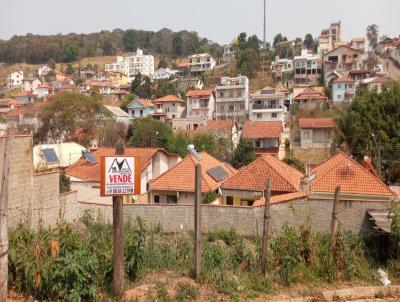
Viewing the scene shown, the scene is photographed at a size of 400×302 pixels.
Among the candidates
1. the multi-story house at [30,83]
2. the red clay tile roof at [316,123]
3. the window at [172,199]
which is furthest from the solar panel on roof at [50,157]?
the multi-story house at [30,83]

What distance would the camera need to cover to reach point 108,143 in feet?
127

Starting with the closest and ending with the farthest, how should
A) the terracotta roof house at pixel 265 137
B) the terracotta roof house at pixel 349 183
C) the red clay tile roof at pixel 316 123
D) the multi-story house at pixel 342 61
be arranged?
the terracotta roof house at pixel 349 183 → the red clay tile roof at pixel 316 123 → the terracotta roof house at pixel 265 137 → the multi-story house at pixel 342 61

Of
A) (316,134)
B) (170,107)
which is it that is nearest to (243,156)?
(316,134)

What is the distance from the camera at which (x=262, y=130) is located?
3728 centimetres

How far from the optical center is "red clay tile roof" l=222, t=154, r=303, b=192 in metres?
16.5

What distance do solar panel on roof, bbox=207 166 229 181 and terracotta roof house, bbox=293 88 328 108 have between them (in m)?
32.1

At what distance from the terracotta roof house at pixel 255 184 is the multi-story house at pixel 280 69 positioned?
171 feet

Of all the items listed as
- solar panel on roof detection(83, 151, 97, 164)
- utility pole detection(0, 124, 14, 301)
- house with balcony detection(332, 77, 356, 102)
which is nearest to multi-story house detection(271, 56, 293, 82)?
house with balcony detection(332, 77, 356, 102)

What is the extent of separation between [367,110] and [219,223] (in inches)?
723

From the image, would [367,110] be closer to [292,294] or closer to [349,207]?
[349,207]

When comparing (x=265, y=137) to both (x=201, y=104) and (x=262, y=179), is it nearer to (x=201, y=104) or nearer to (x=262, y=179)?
(x=201, y=104)

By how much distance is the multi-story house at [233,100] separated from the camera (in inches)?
1959

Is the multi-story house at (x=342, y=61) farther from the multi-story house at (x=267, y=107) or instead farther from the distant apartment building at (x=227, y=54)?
the distant apartment building at (x=227, y=54)

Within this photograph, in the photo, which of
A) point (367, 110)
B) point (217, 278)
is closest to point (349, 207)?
point (217, 278)
